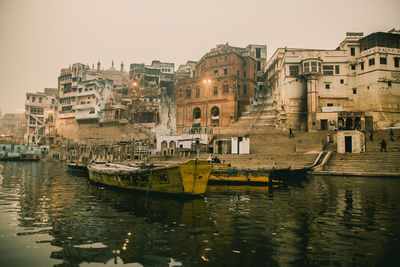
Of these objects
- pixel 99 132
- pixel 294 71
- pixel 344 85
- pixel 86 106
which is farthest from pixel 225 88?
pixel 86 106

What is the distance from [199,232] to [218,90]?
44400mm

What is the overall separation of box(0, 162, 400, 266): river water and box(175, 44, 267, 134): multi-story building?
3752 centimetres

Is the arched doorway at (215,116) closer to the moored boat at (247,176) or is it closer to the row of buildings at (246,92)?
the row of buildings at (246,92)

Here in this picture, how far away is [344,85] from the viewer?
134ft

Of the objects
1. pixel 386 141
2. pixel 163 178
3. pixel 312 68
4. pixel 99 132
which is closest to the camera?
pixel 163 178

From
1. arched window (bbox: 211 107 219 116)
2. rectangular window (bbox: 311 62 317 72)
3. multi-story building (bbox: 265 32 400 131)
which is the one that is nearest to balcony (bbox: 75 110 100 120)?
arched window (bbox: 211 107 219 116)

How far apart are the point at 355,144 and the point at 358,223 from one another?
24.5 m

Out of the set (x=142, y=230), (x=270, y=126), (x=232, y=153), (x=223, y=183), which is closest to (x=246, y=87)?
(x=270, y=126)

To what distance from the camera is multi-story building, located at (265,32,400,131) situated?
38.2m

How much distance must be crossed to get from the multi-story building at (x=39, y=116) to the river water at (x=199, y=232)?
71.5 metres

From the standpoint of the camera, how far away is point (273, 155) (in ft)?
100

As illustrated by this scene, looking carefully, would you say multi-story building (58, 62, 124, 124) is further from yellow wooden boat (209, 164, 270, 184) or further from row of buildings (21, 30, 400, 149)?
yellow wooden boat (209, 164, 270, 184)

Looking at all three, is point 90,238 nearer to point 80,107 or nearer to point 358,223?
point 358,223

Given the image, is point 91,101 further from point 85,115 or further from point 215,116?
point 215,116
